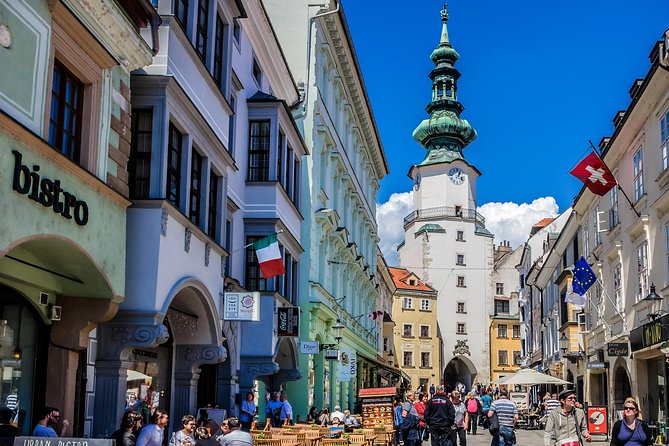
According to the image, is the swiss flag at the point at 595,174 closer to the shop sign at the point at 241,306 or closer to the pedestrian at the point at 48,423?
the shop sign at the point at 241,306

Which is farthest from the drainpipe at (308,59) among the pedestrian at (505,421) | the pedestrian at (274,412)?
the pedestrian at (505,421)

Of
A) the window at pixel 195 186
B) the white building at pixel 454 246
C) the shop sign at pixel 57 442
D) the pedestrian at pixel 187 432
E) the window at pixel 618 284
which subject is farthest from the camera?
the white building at pixel 454 246

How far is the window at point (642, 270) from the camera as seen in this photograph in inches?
1094

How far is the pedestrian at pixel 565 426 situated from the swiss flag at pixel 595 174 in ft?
42.5

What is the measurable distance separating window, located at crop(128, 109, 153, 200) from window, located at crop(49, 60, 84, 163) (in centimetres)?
240

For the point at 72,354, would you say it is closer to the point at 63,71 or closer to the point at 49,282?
the point at 49,282

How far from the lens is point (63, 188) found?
1098cm

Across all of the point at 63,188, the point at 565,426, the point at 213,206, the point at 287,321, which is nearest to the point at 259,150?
the point at 287,321

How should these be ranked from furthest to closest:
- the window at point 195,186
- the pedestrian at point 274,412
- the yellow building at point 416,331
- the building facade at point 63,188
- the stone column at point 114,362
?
the yellow building at point 416,331, the pedestrian at point 274,412, the window at point 195,186, the stone column at point 114,362, the building facade at point 63,188

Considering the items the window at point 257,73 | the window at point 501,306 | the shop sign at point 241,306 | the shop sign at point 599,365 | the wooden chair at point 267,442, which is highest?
the window at point 501,306

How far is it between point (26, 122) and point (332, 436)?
12.2 meters

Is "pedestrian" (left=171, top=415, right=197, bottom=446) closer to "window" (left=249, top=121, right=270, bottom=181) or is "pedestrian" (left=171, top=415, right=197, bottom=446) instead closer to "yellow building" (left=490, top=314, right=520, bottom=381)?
"window" (left=249, top=121, right=270, bottom=181)

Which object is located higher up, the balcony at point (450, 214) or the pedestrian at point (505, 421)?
the balcony at point (450, 214)

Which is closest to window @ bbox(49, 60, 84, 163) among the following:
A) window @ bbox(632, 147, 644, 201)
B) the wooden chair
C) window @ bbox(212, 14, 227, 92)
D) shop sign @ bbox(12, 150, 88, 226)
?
shop sign @ bbox(12, 150, 88, 226)
